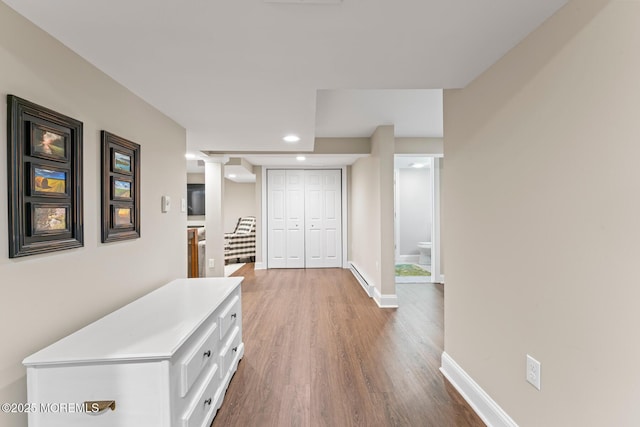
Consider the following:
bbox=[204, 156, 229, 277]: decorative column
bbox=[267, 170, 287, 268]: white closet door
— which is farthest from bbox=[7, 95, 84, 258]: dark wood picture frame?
bbox=[267, 170, 287, 268]: white closet door

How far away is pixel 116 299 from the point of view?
1.75 metres

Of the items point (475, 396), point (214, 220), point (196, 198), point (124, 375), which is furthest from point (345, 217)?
point (124, 375)

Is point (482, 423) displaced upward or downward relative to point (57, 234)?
downward

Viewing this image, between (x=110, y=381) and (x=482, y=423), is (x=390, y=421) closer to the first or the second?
(x=482, y=423)

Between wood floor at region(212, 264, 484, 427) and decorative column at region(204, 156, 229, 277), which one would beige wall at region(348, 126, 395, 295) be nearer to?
wood floor at region(212, 264, 484, 427)

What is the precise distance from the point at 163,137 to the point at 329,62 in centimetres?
155

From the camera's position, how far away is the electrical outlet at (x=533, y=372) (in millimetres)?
1385

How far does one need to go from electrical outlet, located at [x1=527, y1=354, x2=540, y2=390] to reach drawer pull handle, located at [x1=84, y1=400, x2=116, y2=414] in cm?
183

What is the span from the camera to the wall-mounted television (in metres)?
8.02

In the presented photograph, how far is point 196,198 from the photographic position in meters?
8.07

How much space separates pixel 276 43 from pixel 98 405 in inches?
67.4

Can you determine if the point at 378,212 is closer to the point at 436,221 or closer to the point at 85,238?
the point at 436,221

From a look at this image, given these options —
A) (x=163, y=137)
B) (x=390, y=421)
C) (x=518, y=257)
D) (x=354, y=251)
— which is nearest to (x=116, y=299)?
(x=163, y=137)

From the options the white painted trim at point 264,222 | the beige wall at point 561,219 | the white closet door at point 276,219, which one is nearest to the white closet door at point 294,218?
the white closet door at point 276,219
